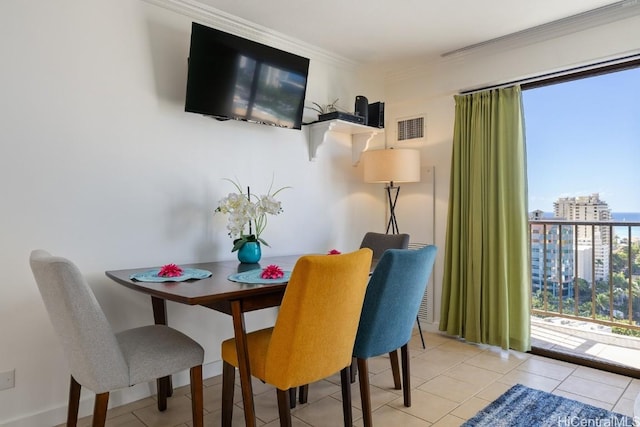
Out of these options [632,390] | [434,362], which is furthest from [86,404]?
[632,390]

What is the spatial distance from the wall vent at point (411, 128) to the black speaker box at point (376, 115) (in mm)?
466

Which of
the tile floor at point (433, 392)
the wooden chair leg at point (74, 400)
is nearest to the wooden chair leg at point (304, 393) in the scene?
the tile floor at point (433, 392)

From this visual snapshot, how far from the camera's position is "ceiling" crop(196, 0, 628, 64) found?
2576 millimetres

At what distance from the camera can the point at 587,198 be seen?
3.56m

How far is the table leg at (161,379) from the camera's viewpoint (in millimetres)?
2258

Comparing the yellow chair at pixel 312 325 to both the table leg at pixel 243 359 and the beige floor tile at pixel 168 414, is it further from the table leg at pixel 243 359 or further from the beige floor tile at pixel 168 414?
the beige floor tile at pixel 168 414

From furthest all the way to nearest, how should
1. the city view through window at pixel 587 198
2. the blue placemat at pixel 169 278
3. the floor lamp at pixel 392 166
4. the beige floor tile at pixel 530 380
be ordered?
1. the floor lamp at pixel 392 166
2. the city view through window at pixel 587 198
3. the beige floor tile at pixel 530 380
4. the blue placemat at pixel 169 278

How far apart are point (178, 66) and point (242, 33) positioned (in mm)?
568

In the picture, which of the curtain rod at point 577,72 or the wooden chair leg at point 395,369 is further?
the curtain rod at point 577,72

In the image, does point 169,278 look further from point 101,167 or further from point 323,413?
point 323,413

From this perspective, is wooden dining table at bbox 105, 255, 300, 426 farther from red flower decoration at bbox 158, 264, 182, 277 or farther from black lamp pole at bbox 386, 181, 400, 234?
black lamp pole at bbox 386, 181, 400, 234

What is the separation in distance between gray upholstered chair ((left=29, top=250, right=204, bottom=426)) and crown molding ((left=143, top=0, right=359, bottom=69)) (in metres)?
1.71

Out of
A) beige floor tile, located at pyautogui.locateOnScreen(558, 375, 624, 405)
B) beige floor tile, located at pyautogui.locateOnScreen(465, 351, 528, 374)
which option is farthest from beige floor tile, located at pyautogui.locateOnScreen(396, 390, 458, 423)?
beige floor tile, located at pyautogui.locateOnScreen(558, 375, 624, 405)

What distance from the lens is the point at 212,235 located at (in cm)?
277
